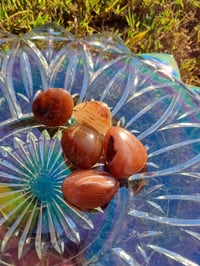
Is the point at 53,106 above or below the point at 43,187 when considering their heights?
above

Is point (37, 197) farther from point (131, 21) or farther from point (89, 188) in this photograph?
point (131, 21)

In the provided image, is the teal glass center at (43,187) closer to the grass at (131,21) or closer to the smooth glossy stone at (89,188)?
the smooth glossy stone at (89,188)

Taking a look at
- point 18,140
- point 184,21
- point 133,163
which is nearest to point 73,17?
point 184,21

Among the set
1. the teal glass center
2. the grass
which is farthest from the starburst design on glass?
the grass

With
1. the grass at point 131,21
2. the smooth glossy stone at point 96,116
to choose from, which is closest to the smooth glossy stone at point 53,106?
the smooth glossy stone at point 96,116

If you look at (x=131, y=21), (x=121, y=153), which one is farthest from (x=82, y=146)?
(x=131, y=21)
